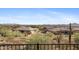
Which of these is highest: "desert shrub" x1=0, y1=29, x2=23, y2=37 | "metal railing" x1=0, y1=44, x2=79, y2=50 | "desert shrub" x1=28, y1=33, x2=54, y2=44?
"desert shrub" x1=0, y1=29, x2=23, y2=37

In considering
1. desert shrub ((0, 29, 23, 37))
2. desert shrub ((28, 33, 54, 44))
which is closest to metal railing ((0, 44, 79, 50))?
desert shrub ((28, 33, 54, 44))

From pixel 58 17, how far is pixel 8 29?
105 centimetres

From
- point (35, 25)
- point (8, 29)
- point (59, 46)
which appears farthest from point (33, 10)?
point (59, 46)

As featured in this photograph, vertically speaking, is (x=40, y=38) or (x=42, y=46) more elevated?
(x=40, y=38)

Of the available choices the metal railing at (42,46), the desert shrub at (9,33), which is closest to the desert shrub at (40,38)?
the metal railing at (42,46)

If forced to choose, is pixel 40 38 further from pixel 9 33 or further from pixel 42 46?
pixel 9 33

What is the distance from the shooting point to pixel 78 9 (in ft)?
14.3

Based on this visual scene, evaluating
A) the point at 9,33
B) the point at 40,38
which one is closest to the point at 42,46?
the point at 40,38

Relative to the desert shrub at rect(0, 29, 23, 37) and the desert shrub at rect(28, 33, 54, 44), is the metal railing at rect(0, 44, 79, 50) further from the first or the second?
the desert shrub at rect(0, 29, 23, 37)

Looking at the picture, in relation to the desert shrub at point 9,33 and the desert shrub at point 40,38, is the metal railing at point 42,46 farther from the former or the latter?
the desert shrub at point 9,33

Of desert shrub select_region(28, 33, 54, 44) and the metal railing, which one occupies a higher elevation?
desert shrub select_region(28, 33, 54, 44)
